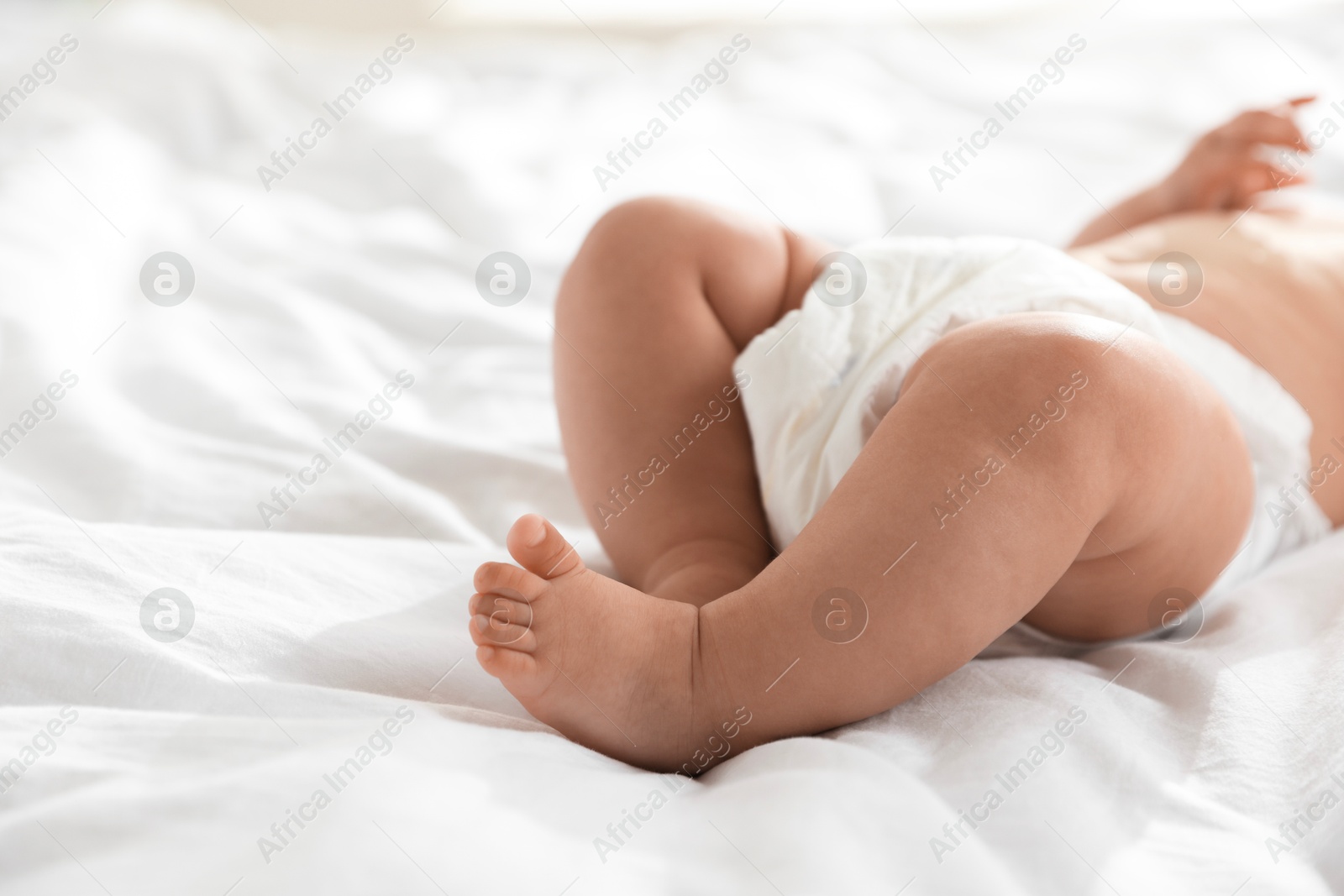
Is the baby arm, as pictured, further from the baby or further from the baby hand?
the baby

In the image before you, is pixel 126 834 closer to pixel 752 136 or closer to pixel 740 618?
pixel 740 618

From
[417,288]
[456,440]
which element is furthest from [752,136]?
[456,440]

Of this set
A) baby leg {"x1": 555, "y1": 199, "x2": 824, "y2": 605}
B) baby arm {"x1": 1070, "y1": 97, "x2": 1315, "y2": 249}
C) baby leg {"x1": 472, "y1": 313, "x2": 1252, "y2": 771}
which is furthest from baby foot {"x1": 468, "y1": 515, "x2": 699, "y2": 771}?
baby arm {"x1": 1070, "y1": 97, "x2": 1315, "y2": 249}

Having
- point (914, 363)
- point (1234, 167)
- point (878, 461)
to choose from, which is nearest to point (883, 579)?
point (878, 461)

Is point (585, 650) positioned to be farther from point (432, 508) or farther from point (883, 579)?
point (432, 508)

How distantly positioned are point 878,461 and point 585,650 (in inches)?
7.6

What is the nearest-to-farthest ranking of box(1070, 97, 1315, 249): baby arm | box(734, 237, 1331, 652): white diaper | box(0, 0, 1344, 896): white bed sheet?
box(0, 0, 1344, 896): white bed sheet < box(734, 237, 1331, 652): white diaper < box(1070, 97, 1315, 249): baby arm

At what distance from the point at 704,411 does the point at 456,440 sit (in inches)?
11.4

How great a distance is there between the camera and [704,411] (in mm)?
762

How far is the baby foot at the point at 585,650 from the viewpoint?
0.55 m

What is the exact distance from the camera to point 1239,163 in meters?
1.17

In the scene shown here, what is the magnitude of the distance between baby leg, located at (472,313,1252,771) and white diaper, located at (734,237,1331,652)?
95mm

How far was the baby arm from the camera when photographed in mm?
1173

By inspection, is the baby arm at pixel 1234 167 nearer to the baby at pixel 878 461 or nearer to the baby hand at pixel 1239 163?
the baby hand at pixel 1239 163
